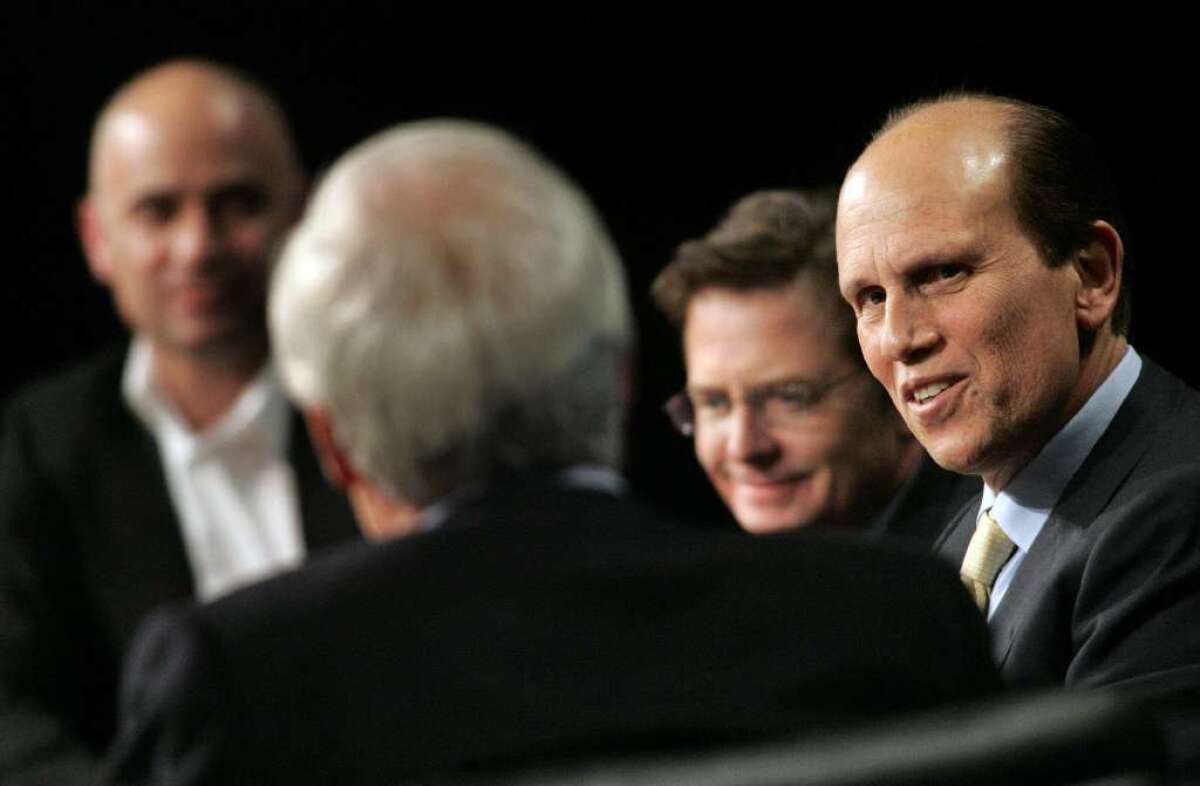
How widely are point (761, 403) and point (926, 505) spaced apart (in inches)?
4.7

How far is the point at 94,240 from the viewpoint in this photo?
2385 millimetres

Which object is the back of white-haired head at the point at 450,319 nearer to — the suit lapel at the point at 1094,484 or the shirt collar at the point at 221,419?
the suit lapel at the point at 1094,484

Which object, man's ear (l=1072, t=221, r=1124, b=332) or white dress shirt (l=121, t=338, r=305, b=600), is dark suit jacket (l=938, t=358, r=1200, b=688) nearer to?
man's ear (l=1072, t=221, r=1124, b=332)

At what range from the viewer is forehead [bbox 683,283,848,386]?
1.01 metres

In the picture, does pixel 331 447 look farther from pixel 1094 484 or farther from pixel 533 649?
pixel 1094 484

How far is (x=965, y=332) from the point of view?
3.00ft

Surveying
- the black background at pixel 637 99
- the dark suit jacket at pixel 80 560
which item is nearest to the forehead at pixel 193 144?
the black background at pixel 637 99

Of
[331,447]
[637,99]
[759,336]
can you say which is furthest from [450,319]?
[637,99]

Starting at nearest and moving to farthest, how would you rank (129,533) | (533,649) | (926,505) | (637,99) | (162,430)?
(533,649)
(926,505)
(637,99)
(129,533)
(162,430)

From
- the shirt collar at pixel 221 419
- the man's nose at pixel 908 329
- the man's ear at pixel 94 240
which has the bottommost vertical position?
the shirt collar at pixel 221 419

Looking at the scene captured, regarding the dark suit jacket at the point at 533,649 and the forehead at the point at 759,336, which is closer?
the dark suit jacket at the point at 533,649

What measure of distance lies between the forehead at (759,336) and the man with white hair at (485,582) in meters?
0.13

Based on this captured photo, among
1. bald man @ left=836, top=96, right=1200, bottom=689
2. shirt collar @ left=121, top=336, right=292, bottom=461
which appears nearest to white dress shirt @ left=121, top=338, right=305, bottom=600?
shirt collar @ left=121, top=336, right=292, bottom=461

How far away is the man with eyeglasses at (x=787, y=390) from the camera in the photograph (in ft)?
3.25
